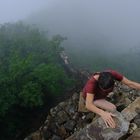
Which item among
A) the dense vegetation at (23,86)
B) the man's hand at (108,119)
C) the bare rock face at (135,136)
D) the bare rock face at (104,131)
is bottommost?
the dense vegetation at (23,86)

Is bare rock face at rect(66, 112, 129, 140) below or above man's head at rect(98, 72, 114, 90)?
below

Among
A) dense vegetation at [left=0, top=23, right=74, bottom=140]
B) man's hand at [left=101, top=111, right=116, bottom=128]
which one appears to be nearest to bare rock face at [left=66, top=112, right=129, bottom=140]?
man's hand at [left=101, top=111, right=116, bottom=128]

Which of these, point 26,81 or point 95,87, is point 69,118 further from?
point 95,87

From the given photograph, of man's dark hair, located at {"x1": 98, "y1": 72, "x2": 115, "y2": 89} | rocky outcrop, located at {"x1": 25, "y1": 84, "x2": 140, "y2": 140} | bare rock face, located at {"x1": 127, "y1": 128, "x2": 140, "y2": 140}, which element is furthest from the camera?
rocky outcrop, located at {"x1": 25, "y1": 84, "x2": 140, "y2": 140}

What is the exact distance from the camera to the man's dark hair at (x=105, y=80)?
8.24m

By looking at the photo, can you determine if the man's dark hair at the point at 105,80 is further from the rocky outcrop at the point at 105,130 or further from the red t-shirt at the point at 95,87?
the rocky outcrop at the point at 105,130

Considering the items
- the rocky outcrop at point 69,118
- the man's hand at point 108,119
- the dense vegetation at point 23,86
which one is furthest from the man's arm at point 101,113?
the dense vegetation at point 23,86

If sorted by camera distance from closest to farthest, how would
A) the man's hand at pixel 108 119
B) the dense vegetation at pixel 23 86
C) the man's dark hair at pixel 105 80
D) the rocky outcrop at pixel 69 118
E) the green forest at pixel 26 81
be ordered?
the man's hand at pixel 108 119 → the man's dark hair at pixel 105 80 → the rocky outcrop at pixel 69 118 → the dense vegetation at pixel 23 86 → the green forest at pixel 26 81

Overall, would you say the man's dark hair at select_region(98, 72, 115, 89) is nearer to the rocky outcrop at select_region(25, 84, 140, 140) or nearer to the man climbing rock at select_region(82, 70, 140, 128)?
the man climbing rock at select_region(82, 70, 140, 128)

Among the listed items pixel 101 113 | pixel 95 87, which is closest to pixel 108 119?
pixel 101 113

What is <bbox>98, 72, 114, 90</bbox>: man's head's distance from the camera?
8242mm

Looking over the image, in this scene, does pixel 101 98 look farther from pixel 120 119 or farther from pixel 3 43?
pixel 3 43

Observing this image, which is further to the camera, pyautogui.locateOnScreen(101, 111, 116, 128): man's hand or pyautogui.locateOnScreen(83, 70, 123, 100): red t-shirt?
pyautogui.locateOnScreen(83, 70, 123, 100): red t-shirt

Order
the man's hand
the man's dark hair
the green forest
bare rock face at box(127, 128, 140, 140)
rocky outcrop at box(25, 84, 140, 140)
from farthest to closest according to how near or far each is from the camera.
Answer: the green forest
rocky outcrop at box(25, 84, 140, 140)
bare rock face at box(127, 128, 140, 140)
the man's dark hair
the man's hand
